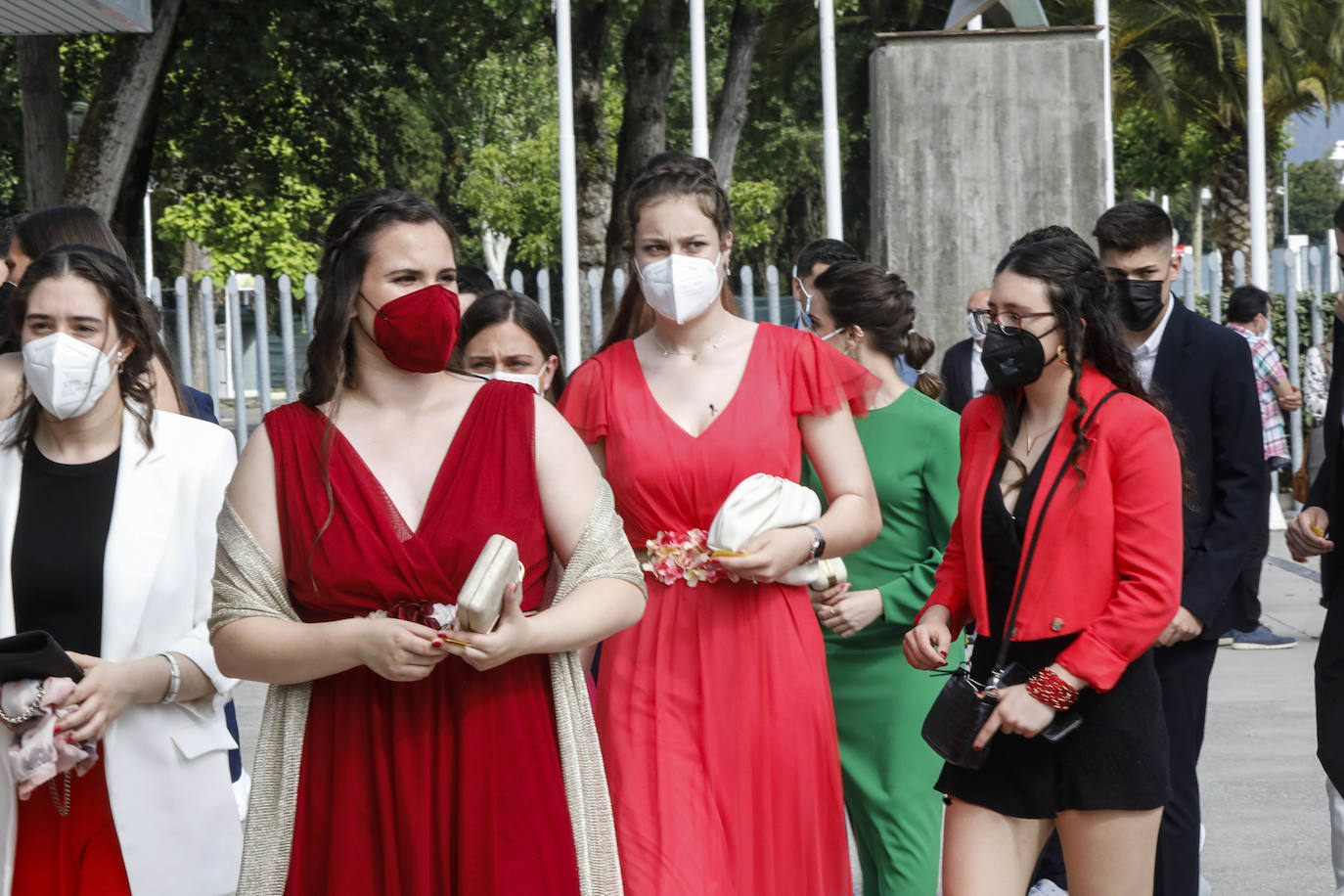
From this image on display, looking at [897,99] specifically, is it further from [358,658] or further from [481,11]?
[481,11]

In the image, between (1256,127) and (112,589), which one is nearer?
(112,589)

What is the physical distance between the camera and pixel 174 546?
3.71 meters

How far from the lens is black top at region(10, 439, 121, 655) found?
11.8ft

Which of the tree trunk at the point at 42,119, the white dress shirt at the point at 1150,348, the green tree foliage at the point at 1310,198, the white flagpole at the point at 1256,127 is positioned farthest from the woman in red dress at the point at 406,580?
the green tree foliage at the point at 1310,198

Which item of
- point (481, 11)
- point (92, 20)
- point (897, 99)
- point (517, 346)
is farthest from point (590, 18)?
point (517, 346)

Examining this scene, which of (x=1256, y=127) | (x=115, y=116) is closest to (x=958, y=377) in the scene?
(x=1256, y=127)

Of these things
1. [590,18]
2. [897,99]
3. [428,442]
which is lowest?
[428,442]

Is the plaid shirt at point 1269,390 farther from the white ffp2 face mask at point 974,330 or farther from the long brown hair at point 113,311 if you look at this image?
the long brown hair at point 113,311

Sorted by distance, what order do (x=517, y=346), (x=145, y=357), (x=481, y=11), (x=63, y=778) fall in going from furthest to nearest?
(x=481, y=11) → (x=517, y=346) → (x=145, y=357) → (x=63, y=778)

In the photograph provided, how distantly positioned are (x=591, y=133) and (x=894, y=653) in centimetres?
1671

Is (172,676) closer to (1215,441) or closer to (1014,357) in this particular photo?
Answer: (1014,357)

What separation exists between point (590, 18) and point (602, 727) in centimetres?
1775

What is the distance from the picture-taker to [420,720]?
9.56 ft

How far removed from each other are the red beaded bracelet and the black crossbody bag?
2.0 inches
